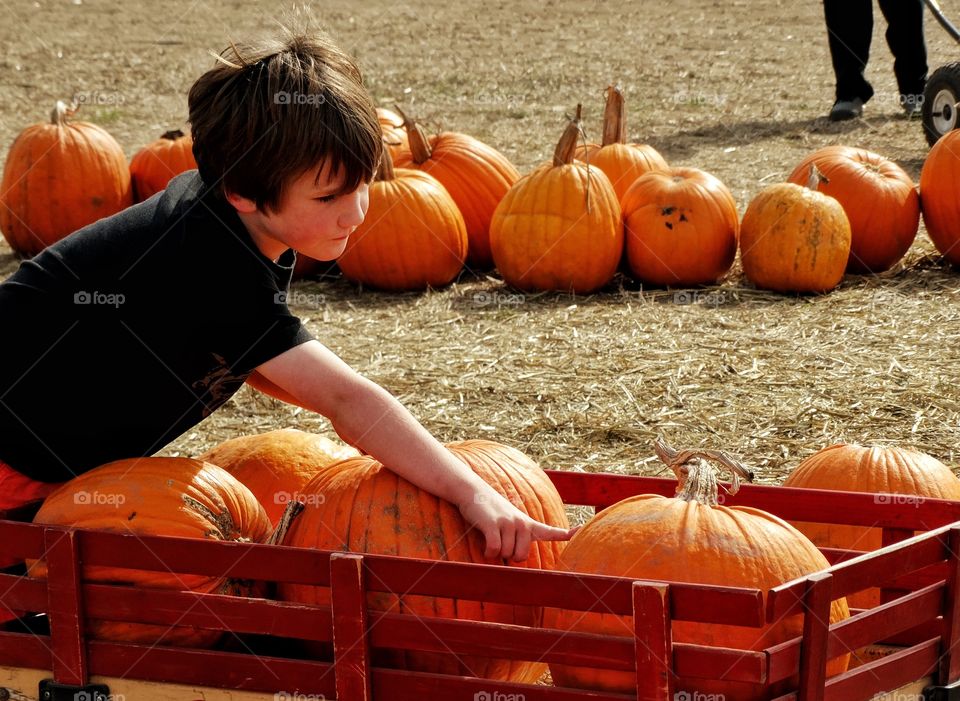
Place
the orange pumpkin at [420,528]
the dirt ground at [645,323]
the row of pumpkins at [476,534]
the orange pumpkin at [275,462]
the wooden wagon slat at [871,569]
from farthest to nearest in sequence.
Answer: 1. the dirt ground at [645,323]
2. the orange pumpkin at [275,462]
3. the orange pumpkin at [420,528]
4. the row of pumpkins at [476,534]
5. the wooden wagon slat at [871,569]

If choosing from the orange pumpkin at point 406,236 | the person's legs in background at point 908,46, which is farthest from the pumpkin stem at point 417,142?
the person's legs in background at point 908,46

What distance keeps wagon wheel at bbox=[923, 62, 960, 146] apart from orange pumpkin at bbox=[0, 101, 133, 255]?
16.8ft

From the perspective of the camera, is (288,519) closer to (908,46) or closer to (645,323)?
(645,323)

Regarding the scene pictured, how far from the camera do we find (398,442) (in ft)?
7.63

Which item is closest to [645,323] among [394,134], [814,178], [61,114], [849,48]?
[814,178]

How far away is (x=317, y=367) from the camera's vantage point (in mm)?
2359

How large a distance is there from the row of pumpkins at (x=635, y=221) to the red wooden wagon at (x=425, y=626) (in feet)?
11.6

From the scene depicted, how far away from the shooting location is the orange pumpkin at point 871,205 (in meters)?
5.98

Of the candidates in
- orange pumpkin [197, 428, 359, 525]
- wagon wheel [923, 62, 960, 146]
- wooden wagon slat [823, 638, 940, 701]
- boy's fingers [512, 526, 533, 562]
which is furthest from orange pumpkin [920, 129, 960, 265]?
boy's fingers [512, 526, 533, 562]

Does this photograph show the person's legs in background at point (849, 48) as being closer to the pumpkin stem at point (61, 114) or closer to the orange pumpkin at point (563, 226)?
the orange pumpkin at point (563, 226)

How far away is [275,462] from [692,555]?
1157mm

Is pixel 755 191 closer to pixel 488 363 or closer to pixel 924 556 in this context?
pixel 488 363

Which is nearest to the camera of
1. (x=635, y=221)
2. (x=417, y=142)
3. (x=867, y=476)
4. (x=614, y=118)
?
(x=867, y=476)

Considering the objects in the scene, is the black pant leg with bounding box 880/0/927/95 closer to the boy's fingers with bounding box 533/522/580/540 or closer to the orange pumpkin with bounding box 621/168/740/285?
the orange pumpkin with bounding box 621/168/740/285
